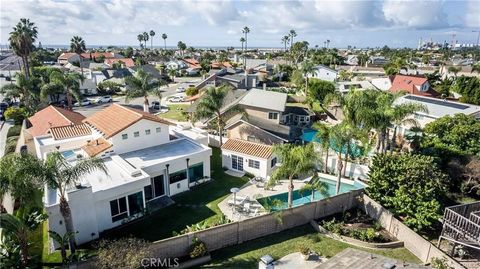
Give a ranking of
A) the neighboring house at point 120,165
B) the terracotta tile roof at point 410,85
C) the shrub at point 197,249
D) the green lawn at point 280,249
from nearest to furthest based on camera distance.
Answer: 1. the shrub at point 197,249
2. the green lawn at point 280,249
3. the neighboring house at point 120,165
4. the terracotta tile roof at point 410,85

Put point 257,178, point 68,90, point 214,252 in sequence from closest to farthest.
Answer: point 214,252, point 257,178, point 68,90

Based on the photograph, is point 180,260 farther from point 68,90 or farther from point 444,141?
point 68,90

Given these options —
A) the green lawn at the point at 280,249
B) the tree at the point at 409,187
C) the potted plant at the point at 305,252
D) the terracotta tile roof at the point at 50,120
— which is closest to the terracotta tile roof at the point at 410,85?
the tree at the point at 409,187

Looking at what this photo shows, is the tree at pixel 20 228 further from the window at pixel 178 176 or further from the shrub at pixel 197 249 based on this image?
the window at pixel 178 176

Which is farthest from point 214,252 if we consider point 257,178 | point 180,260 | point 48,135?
point 48,135

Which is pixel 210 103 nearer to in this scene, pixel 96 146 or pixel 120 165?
pixel 96 146

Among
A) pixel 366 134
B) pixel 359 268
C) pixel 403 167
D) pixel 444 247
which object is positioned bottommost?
pixel 444 247
